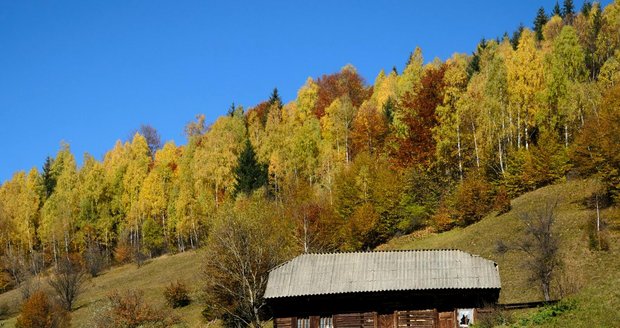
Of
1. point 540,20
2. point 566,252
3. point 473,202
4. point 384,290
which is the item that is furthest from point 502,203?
point 540,20

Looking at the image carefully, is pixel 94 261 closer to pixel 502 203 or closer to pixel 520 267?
pixel 502 203

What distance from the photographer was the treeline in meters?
54.7

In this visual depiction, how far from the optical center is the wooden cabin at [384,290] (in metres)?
34.3

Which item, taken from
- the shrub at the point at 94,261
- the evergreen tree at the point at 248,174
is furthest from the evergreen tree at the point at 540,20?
the shrub at the point at 94,261

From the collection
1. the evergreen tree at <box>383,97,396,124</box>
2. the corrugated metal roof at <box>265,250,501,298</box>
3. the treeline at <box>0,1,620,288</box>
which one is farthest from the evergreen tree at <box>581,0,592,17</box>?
the corrugated metal roof at <box>265,250,501,298</box>

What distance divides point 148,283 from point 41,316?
14.7m

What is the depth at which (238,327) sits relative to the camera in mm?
42719

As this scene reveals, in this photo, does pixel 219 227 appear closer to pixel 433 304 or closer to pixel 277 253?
pixel 277 253

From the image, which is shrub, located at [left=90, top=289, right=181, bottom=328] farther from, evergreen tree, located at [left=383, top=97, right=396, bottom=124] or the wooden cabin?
evergreen tree, located at [left=383, top=97, right=396, bottom=124]

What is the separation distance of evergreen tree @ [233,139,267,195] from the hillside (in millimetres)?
9695

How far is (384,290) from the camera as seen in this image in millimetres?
34406

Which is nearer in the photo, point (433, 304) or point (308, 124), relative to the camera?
point (433, 304)

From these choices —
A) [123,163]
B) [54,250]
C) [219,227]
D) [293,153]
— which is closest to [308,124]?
[293,153]

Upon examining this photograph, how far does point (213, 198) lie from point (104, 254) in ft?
54.6
